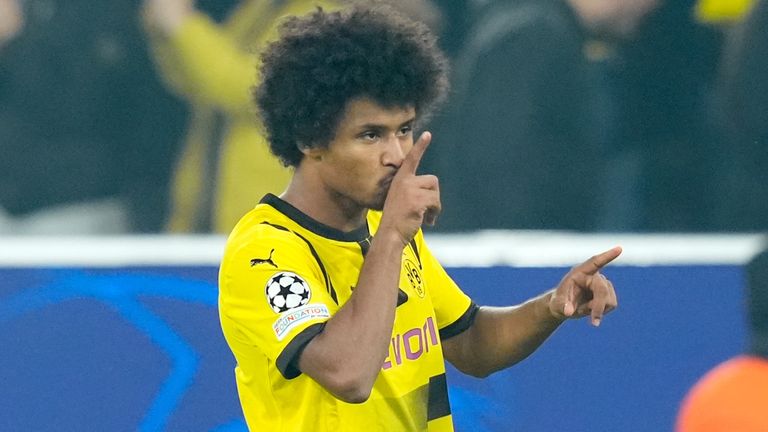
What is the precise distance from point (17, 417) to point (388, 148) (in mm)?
2071

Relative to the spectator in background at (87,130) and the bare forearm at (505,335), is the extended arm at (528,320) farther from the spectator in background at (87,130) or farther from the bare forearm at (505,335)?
the spectator in background at (87,130)

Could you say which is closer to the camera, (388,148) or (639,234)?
(388,148)

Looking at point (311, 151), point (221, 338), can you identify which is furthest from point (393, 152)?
point (221, 338)

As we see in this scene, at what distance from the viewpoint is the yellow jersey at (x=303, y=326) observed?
8.71ft

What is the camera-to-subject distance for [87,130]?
A: 4266 millimetres

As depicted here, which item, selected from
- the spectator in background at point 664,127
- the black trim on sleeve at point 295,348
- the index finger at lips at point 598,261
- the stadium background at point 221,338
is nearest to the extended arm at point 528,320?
the index finger at lips at point 598,261

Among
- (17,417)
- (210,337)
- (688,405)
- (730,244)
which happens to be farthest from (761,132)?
(17,417)

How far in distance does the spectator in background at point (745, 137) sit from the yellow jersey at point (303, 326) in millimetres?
1727

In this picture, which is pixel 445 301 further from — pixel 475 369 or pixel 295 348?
pixel 295 348

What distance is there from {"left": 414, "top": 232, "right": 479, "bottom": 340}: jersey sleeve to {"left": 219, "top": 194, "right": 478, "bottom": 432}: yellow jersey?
150 mm

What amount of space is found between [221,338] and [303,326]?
1.76 meters

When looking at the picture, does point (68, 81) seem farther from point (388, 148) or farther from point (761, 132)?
point (761, 132)

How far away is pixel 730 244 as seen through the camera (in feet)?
14.1

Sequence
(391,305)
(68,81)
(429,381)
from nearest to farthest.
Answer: (391,305) < (429,381) < (68,81)
